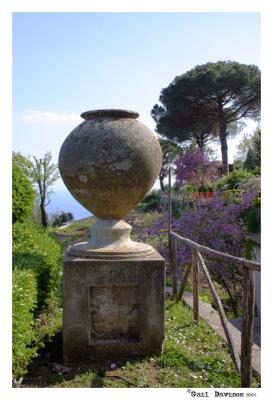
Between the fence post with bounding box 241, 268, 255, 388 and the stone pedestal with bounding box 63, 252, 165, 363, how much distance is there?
867 millimetres

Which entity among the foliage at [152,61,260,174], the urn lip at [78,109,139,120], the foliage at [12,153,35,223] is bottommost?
the foliage at [12,153,35,223]

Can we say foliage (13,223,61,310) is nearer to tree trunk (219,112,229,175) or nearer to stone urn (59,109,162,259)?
stone urn (59,109,162,259)

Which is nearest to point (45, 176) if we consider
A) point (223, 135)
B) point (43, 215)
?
point (43, 215)

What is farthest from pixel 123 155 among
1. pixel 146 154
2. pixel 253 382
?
pixel 253 382

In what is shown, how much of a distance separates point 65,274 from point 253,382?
2129 mm

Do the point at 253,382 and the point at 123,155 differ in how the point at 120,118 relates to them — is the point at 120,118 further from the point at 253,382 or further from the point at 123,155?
the point at 253,382

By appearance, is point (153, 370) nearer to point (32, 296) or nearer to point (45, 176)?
point (32, 296)

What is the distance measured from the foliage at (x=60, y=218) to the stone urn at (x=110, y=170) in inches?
801

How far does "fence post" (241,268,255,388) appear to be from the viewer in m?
3.57

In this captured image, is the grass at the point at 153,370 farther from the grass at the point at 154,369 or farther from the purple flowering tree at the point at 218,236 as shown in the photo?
the purple flowering tree at the point at 218,236

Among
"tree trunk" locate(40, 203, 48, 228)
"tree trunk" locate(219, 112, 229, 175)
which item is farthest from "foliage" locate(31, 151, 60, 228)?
"tree trunk" locate(219, 112, 229, 175)

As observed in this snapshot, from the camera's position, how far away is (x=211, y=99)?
2588 cm

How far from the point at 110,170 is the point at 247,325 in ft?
6.56

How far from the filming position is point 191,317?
5605 mm
